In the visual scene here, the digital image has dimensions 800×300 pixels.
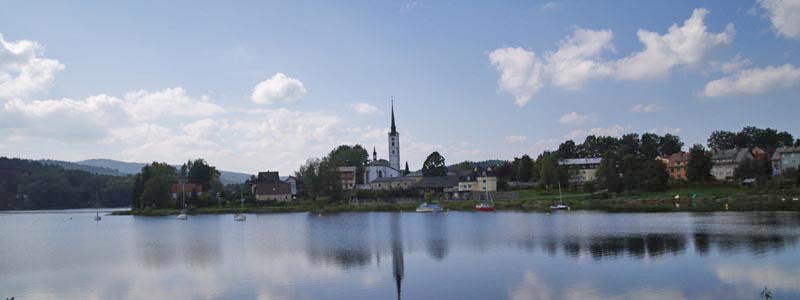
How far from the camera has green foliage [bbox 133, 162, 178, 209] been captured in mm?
112625

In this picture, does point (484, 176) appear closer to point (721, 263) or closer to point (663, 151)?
point (663, 151)

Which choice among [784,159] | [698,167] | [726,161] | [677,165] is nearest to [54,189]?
[677,165]

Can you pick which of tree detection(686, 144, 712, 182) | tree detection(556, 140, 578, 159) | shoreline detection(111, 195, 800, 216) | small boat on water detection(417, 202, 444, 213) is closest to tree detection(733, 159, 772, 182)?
tree detection(686, 144, 712, 182)

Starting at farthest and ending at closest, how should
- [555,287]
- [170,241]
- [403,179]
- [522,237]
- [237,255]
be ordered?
[403,179] → [170,241] → [522,237] → [237,255] → [555,287]

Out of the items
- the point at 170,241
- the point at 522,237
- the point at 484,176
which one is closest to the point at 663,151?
the point at 484,176

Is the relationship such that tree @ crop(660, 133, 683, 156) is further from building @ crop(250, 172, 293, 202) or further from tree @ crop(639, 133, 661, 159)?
building @ crop(250, 172, 293, 202)

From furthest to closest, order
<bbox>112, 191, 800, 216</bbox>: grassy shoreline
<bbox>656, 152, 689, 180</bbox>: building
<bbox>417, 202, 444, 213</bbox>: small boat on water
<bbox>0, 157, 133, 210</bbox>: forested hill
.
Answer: <bbox>0, 157, 133, 210</bbox>: forested hill
<bbox>656, 152, 689, 180</bbox>: building
<bbox>417, 202, 444, 213</bbox>: small boat on water
<bbox>112, 191, 800, 216</bbox>: grassy shoreline

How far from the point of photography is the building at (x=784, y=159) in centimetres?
9669

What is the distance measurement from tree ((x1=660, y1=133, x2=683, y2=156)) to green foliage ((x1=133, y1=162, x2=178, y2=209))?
10065 cm

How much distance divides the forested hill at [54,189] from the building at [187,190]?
52.5 m

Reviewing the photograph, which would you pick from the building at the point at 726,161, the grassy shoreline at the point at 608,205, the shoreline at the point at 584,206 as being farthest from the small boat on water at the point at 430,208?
the building at the point at 726,161

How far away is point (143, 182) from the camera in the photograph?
119000 mm

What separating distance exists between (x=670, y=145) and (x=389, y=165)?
63.2 m

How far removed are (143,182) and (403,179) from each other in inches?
2040
